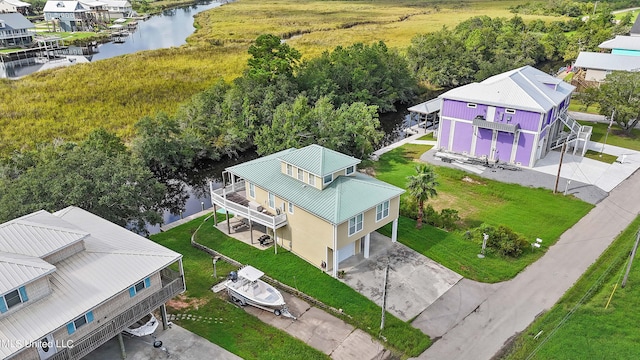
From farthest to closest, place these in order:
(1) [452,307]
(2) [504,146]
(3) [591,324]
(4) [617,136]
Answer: (4) [617,136], (2) [504,146], (1) [452,307], (3) [591,324]

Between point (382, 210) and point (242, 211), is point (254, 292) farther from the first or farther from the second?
point (382, 210)

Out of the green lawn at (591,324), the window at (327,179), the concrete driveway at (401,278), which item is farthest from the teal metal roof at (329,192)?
the green lawn at (591,324)

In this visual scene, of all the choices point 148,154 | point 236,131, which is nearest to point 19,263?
point 148,154

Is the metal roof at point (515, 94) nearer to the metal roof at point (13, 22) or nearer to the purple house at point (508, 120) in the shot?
the purple house at point (508, 120)

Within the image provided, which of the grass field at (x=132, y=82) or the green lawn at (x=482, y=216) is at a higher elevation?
the grass field at (x=132, y=82)

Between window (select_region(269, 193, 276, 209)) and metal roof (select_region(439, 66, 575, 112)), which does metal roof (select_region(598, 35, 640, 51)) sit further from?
window (select_region(269, 193, 276, 209))

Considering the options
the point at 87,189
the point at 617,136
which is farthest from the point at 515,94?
the point at 87,189

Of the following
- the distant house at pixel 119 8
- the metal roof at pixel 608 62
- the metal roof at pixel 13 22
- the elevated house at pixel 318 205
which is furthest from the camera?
the distant house at pixel 119 8
